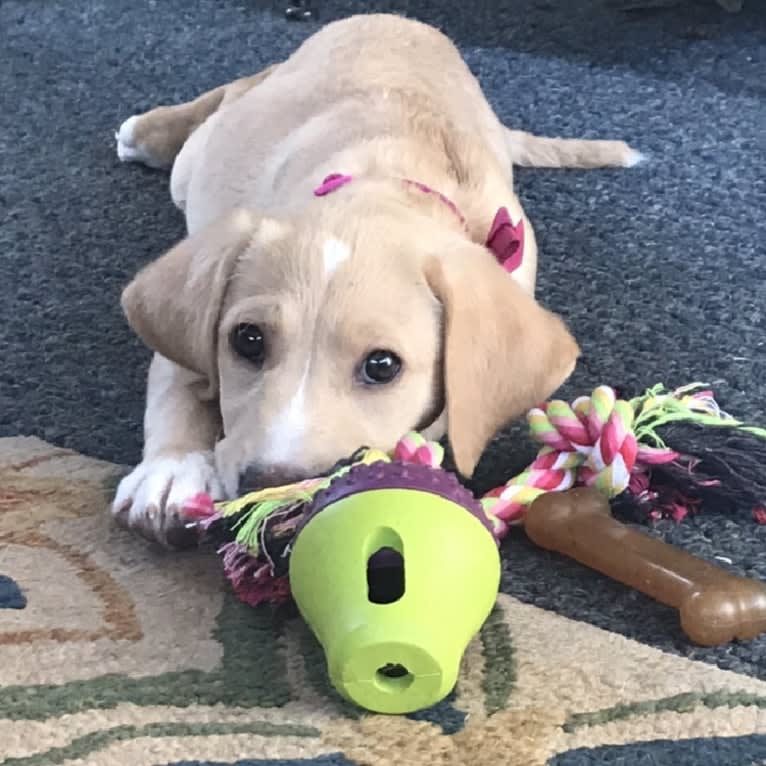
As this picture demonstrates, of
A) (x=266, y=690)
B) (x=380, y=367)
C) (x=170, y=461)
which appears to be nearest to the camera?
(x=266, y=690)

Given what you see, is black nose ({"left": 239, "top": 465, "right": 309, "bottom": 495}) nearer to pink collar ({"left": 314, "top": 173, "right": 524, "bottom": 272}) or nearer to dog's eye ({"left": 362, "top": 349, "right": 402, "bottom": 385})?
dog's eye ({"left": 362, "top": 349, "right": 402, "bottom": 385})

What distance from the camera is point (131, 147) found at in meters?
2.94

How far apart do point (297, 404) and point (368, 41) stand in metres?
1.28

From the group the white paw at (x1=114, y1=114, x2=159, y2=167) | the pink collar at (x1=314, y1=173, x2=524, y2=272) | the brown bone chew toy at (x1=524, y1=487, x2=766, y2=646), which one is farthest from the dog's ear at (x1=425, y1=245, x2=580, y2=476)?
the white paw at (x1=114, y1=114, x2=159, y2=167)

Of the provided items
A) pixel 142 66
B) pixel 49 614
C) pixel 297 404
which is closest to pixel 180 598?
pixel 49 614

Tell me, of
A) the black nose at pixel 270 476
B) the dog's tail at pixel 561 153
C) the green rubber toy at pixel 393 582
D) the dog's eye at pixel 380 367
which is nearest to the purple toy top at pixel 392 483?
the green rubber toy at pixel 393 582

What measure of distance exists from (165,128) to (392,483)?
184cm

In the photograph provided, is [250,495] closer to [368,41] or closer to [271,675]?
[271,675]

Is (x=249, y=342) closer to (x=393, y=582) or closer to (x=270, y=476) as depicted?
(x=270, y=476)

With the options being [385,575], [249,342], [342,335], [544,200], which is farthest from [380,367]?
[544,200]

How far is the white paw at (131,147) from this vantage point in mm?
2928

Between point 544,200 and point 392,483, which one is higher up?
point 392,483

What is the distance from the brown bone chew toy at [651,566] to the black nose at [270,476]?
1.18 ft

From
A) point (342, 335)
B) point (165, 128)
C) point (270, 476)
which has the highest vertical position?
point (342, 335)
